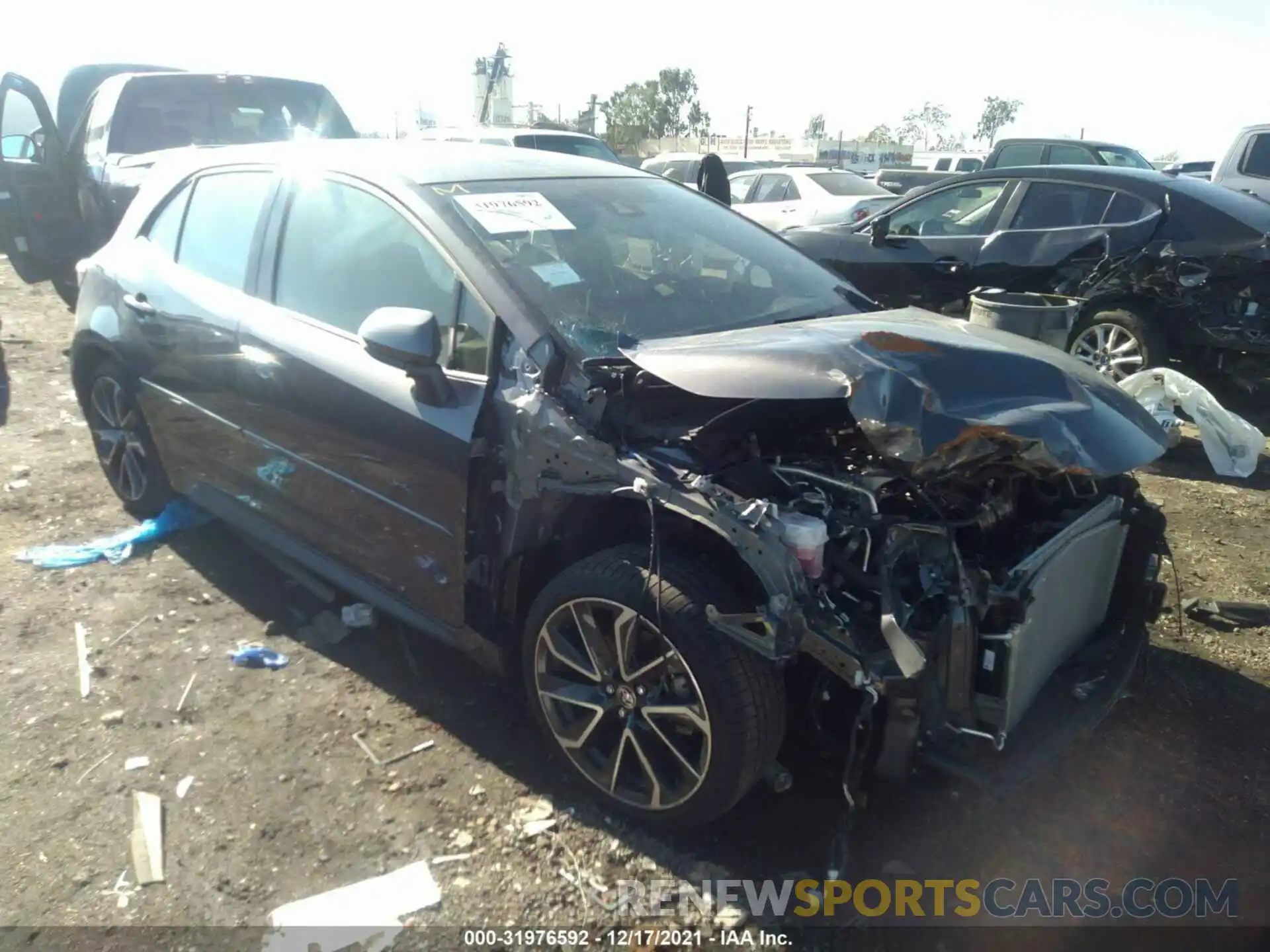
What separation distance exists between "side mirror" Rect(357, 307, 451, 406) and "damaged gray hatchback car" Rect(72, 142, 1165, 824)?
0.4 inches

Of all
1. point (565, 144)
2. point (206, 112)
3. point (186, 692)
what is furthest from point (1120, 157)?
point (186, 692)

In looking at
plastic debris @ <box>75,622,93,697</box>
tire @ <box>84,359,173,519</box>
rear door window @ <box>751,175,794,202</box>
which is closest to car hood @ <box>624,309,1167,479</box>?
plastic debris @ <box>75,622,93,697</box>

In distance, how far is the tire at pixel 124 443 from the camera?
14.5 feet

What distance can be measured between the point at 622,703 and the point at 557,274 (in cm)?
133

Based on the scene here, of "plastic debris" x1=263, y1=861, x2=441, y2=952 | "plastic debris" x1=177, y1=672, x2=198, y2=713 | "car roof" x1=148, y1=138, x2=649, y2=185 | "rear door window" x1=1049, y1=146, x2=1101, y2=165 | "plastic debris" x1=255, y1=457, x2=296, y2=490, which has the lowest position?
"plastic debris" x1=177, y1=672, x2=198, y2=713

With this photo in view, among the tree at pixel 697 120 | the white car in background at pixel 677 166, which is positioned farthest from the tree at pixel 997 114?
the white car in background at pixel 677 166

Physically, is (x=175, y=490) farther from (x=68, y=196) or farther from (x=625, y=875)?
(x=68, y=196)

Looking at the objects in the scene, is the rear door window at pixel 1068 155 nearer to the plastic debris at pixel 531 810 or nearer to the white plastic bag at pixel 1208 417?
the white plastic bag at pixel 1208 417

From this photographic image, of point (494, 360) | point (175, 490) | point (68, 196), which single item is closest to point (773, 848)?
point (494, 360)

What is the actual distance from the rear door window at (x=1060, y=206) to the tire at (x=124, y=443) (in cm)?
601

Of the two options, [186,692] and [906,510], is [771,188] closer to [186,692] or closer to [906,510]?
[906,510]

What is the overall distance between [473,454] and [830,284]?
1.76m

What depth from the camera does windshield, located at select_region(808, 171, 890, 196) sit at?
42.0ft

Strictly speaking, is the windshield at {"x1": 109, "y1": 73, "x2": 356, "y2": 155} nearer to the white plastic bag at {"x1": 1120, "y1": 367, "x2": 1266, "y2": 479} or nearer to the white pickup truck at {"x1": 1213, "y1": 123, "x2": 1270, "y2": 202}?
the white plastic bag at {"x1": 1120, "y1": 367, "x2": 1266, "y2": 479}
